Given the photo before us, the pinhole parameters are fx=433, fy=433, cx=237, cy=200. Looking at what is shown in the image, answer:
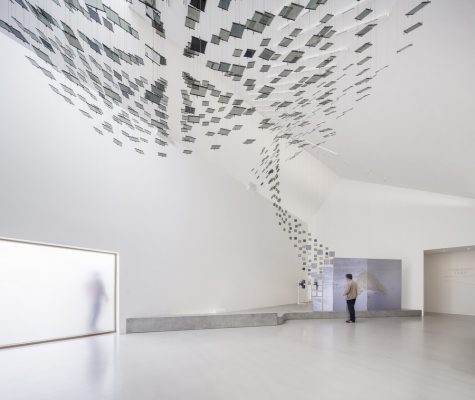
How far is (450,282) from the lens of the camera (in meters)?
16.5

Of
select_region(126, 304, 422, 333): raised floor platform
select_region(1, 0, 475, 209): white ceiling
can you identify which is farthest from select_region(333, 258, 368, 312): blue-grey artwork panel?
select_region(1, 0, 475, 209): white ceiling

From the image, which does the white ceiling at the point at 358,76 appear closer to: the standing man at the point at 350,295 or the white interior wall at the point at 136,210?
the white interior wall at the point at 136,210

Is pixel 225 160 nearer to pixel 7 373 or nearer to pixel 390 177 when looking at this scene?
pixel 390 177

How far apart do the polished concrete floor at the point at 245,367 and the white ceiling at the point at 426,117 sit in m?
3.89

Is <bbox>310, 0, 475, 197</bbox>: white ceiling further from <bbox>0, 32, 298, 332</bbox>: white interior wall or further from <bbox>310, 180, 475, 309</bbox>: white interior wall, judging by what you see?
<bbox>0, 32, 298, 332</bbox>: white interior wall

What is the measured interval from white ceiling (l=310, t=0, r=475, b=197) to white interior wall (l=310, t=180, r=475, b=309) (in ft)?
4.04

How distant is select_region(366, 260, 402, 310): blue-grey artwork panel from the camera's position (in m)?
14.1

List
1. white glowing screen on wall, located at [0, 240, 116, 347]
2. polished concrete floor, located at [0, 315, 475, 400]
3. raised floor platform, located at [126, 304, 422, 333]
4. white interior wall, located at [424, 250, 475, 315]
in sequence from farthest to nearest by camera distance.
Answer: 1. white interior wall, located at [424, 250, 475, 315]
2. raised floor platform, located at [126, 304, 422, 333]
3. white glowing screen on wall, located at [0, 240, 116, 347]
4. polished concrete floor, located at [0, 315, 475, 400]

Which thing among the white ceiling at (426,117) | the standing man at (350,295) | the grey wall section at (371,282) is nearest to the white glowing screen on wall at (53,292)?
the white ceiling at (426,117)

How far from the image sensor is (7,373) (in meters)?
5.85

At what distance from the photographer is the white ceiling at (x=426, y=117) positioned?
16.9 ft

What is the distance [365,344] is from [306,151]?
640 centimetres

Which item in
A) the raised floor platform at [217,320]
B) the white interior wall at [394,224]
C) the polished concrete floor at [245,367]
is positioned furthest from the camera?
the white interior wall at [394,224]

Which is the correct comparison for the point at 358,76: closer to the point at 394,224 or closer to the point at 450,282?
the point at 394,224
